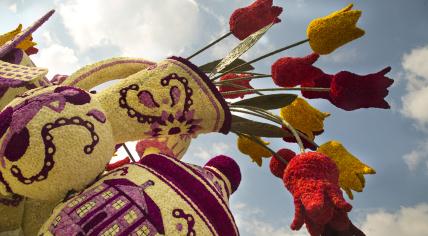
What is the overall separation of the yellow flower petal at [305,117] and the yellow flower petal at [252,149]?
0.15 metres

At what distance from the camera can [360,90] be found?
1374 millimetres

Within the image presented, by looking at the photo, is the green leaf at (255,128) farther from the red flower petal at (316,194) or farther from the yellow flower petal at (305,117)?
the red flower petal at (316,194)

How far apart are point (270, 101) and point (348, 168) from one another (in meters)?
0.34

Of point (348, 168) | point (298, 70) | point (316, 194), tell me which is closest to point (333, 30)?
point (298, 70)

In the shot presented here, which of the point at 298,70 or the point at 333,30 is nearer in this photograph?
the point at 333,30

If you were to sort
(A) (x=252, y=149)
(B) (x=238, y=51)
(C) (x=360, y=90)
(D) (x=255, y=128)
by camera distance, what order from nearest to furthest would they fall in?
1. (C) (x=360, y=90)
2. (D) (x=255, y=128)
3. (B) (x=238, y=51)
4. (A) (x=252, y=149)

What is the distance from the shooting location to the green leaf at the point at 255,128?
4.88ft

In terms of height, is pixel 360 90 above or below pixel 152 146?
above

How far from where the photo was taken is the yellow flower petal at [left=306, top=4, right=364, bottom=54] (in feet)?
4.47

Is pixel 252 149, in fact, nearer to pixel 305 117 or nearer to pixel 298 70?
pixel 305 117

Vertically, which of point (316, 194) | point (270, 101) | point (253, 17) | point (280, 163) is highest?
point (253, 17)

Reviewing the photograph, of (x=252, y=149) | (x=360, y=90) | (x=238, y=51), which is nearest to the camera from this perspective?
(x=360, y=90)

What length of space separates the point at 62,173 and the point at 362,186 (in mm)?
871

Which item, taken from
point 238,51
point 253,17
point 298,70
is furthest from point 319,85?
point 253,17
